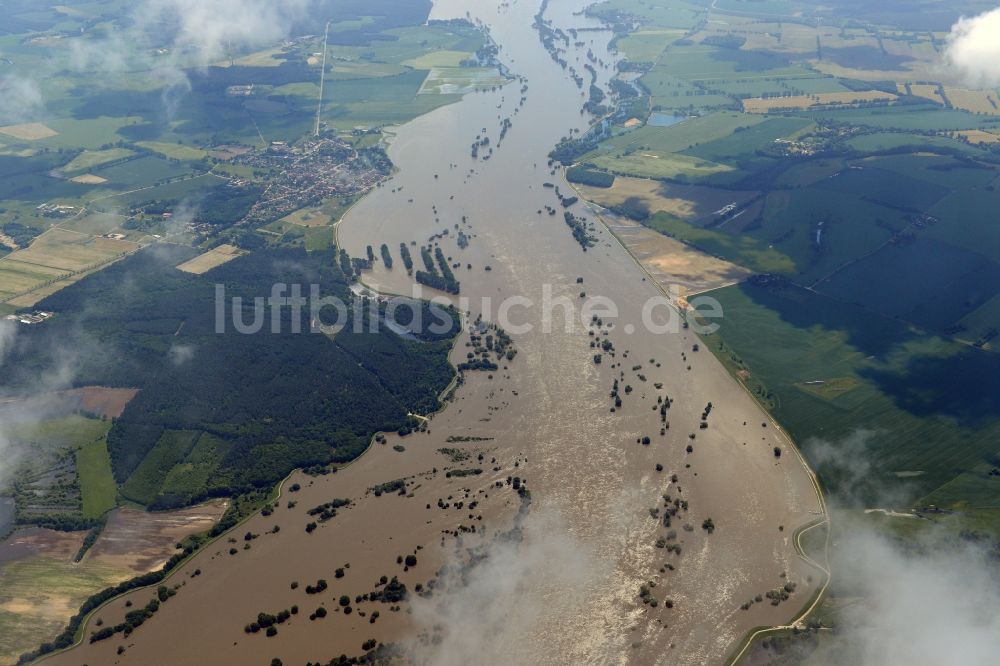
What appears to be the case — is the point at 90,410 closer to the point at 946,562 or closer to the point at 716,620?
the point at 716,620

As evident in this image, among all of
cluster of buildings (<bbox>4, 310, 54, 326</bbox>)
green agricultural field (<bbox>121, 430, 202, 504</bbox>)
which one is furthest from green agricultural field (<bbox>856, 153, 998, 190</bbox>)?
cluster of buildings (<bbox>4, 310, 54, 326</bbox>)

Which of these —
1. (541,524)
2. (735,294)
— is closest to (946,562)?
(541,524)

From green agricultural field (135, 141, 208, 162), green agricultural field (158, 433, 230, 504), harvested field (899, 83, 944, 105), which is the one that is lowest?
green agricultural field (158, 433, 230, 504)

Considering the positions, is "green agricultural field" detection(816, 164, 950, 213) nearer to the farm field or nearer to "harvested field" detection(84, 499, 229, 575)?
"harvested field" detection(84, 499, 229, 575)

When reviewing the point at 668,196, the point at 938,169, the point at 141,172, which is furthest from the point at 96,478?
the point at 938,169

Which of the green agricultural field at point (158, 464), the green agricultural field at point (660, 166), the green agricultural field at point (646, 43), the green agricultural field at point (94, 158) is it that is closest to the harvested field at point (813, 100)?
the green agricultural field at point (660, 166)

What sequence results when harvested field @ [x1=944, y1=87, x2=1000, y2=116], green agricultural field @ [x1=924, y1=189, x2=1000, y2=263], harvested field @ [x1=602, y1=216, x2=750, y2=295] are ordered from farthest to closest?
harvested field @ [x1=944, y1=87, x2=1000, y2=116] < green agricultural field @ [x1=924, y1=189, x2=1000, y2=263] < harvested field @ [x1=602, y1=216, x2=750, y2=295]
